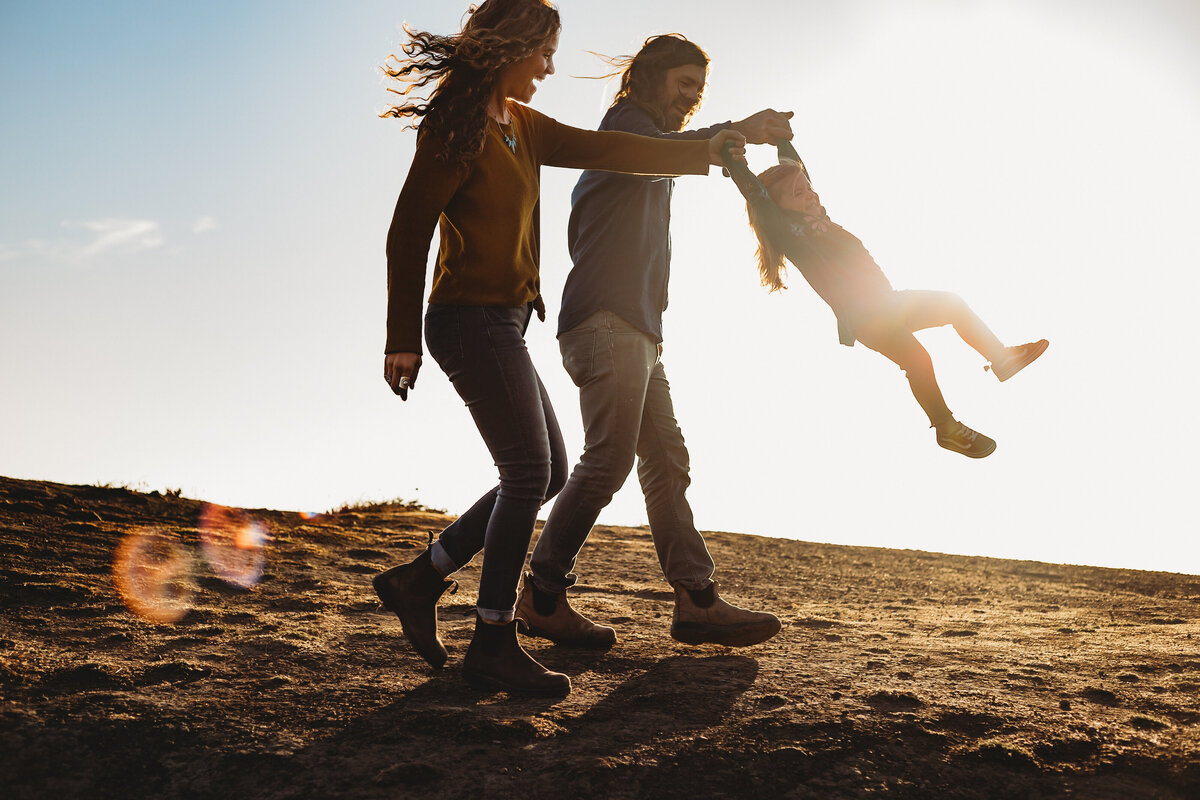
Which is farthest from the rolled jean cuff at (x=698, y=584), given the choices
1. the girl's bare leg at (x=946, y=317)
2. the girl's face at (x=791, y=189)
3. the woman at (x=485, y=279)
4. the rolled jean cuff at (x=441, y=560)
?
the girl's face at (x=791, y=189)

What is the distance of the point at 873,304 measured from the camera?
A: 334cm

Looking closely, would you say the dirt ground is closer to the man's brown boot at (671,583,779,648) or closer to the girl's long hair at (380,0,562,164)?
the man's brown boot at (671,583,779,648)

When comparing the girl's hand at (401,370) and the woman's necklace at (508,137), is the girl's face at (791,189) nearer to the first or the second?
the woman's necklace at (508,137)

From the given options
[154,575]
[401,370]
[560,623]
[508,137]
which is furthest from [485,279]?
[154,575]

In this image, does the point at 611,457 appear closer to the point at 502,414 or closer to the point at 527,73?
the point at 502,414

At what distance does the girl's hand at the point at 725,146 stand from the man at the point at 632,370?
0.09 meters

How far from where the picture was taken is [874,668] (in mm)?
3006

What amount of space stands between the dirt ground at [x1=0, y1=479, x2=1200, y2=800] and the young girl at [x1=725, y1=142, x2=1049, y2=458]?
3.19ft

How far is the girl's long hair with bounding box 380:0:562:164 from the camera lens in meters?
2.49

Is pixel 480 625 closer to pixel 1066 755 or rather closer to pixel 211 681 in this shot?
pixel 211 681

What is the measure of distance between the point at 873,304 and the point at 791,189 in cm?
64

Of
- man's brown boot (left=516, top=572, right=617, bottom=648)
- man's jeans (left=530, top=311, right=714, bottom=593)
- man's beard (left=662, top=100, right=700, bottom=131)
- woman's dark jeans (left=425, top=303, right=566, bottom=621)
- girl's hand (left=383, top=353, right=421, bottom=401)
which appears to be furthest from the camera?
man's beard (left=662, top=100, right=700, bottom=131)

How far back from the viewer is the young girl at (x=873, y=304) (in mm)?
3311

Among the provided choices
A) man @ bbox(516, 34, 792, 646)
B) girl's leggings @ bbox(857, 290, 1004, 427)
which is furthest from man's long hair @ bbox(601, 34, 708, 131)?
girl's leggings @ bbox(857, 290, 1004, 427)
